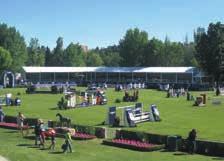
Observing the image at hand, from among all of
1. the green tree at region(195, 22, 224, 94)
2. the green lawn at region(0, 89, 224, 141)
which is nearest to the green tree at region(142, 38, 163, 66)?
the green tree at region(195, 22, 224, 94)

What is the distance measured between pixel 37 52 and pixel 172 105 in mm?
128865

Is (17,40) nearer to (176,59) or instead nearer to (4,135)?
(176,59)

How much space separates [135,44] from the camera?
507ft

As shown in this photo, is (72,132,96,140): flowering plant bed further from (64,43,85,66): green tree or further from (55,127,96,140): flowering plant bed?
(64,43,85,66): green tree

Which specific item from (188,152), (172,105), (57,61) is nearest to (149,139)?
(188,152)

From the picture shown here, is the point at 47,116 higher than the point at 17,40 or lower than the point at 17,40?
lower

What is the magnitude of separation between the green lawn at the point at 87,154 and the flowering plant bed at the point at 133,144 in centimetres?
47

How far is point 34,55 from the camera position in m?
176

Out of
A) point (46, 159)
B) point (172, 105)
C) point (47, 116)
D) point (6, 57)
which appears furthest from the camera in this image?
point (6, 57)

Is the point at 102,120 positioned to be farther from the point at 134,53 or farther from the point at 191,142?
the point at 134,53

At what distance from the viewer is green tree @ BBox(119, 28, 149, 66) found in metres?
152

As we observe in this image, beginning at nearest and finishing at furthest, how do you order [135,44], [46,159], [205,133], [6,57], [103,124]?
[46,159]
[205,133]
[103,124]
[6,57]
[135,44]

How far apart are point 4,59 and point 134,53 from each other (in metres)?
41.9

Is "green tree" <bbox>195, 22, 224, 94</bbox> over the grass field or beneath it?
over
